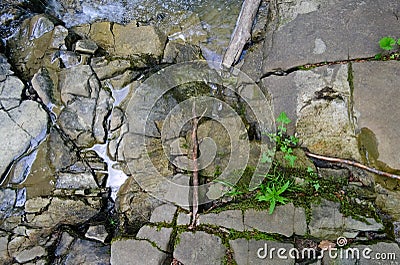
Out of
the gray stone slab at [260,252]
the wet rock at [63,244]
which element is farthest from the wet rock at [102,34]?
the gray stone slab at [260,252]

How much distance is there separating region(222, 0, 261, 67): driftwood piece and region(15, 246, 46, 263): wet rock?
3.51 m

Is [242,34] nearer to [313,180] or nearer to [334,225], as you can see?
[313,180]

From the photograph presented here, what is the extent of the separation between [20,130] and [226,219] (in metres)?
3.04

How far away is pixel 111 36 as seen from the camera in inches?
219

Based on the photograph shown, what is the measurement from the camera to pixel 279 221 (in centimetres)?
342

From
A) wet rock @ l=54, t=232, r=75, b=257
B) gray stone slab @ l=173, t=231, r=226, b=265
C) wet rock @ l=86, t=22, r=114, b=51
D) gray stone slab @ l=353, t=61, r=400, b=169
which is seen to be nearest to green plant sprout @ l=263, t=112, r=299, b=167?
gray stone slab @ l=353, t=61, r=400, b=169

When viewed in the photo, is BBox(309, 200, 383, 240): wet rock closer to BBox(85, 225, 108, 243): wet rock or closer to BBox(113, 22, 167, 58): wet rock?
BBox(85, 225, 108, 243): wet rock

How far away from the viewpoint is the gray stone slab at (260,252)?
3.26m

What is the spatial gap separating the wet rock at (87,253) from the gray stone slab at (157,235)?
62cm

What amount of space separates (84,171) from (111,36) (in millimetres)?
2289

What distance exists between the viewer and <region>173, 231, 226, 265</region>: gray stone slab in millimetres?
3303

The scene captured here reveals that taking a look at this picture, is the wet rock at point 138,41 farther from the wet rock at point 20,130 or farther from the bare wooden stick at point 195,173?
the wet rock at point 20,130

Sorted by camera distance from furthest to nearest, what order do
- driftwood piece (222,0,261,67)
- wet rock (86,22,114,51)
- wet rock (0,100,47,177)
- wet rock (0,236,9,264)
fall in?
wet rock (86,22,114,51) < driftwood piece (222,0,261,67) < wet rock (0,100,47,177) < wet rock (0,236,9,264)

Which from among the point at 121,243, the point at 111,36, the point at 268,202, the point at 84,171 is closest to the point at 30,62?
the point at 111,36
